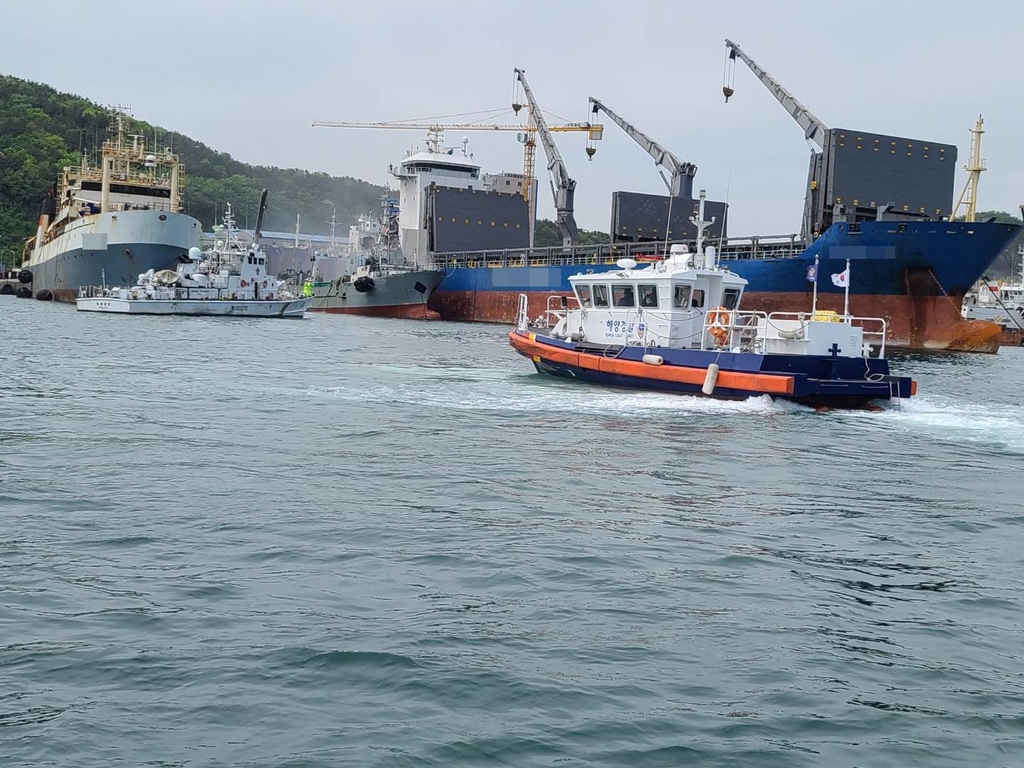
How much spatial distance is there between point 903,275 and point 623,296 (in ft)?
59.2

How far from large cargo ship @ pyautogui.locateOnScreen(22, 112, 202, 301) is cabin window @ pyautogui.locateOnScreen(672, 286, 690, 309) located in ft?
137

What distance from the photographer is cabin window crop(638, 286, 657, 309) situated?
22062 mm

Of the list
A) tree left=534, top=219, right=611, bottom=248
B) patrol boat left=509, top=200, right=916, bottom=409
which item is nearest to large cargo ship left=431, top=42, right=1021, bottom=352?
patrol boat left=509, top=200, right=916, bottom=409

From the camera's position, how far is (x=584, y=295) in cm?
2380

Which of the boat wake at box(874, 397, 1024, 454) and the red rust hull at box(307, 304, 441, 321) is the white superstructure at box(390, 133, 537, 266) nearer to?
the red rust hull at box(307, 304, 441, 321)

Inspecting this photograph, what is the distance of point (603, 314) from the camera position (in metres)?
23.1

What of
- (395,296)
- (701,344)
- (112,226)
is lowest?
(701,344)

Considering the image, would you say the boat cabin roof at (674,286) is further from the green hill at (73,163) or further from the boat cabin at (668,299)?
the green hill at (73,163)

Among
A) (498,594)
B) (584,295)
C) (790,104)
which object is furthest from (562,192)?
(498,594)

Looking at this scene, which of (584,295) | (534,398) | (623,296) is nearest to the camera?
(534,398)

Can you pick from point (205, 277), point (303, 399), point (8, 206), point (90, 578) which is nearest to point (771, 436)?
point (303, 399)

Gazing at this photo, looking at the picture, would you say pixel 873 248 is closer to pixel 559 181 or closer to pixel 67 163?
pixel 559 181

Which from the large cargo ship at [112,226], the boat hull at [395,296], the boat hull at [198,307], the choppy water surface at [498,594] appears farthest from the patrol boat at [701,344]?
the large cargo ship at [112,226]

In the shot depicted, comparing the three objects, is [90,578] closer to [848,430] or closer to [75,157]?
[848,430]
